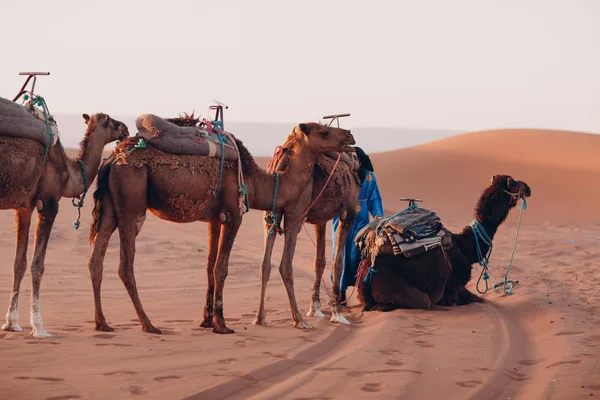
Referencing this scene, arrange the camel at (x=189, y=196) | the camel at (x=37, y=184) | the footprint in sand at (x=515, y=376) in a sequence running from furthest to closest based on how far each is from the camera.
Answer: the camel at (x=189, y=196), the camel at (x=37, y=184), the footprint in sand at (x=515, y=376)

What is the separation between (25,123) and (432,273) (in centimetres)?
523

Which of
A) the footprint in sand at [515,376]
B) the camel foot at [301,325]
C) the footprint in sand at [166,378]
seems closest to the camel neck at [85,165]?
the footprint in sand at [166,378]

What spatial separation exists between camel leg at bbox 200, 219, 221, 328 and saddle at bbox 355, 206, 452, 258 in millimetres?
2115

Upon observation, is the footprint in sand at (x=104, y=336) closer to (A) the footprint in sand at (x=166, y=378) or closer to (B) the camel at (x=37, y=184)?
(B) the camel at (x=37, y=184)

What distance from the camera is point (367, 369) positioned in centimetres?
704

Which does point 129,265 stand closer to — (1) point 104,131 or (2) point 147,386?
(1) point 104,131

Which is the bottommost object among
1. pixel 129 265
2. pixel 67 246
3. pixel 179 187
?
pixel 67 246

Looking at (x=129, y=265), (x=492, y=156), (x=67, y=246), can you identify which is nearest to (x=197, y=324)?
(x=129, y=265)

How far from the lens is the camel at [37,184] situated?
7469 mm

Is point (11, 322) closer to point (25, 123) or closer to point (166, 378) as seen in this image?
point (25, 123)

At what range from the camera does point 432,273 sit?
9969 millimetres

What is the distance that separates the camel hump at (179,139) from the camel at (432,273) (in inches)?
104

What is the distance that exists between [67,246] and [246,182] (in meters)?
9.04

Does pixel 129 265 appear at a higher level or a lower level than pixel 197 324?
higher
